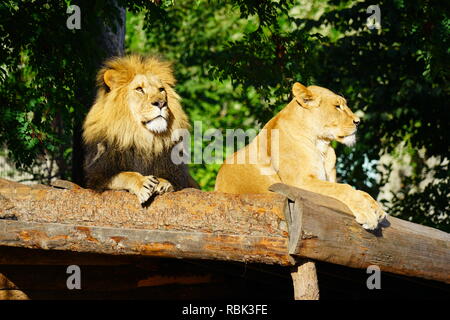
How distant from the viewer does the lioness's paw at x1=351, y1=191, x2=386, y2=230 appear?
12.9ft

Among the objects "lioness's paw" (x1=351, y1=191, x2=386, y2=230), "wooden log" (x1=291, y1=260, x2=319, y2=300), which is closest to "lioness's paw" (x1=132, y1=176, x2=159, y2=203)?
"wooden log" (x1=291, y1=260, x2=319, y2=300)

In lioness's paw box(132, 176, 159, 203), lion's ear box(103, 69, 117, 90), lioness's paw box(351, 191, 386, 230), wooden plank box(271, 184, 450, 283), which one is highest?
lion's ear box(103, 69, 117, 90)

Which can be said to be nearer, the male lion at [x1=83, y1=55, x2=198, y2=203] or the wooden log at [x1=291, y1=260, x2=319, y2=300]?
the wooden log at [x1=291, y1=260, x2=319, y2=300]

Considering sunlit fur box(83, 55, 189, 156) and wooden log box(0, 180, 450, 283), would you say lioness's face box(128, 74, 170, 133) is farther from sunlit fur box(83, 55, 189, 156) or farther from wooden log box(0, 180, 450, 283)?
wooden log box(0, 180, 450, 283)

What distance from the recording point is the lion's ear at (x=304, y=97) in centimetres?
473

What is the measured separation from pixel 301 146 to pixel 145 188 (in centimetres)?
118

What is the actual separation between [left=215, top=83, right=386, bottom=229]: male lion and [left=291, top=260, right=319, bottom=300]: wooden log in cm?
71

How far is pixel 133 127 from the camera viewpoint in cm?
466

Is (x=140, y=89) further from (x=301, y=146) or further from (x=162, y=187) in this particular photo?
(x=301, y=146)

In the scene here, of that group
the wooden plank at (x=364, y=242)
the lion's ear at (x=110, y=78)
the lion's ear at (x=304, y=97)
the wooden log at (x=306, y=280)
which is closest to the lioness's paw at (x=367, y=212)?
the wooden plank at (x=364, y=242)

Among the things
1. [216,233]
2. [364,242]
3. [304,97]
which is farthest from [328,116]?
[216,233]

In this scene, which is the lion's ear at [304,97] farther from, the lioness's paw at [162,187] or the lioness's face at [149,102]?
the lioness's paw at [162,187]

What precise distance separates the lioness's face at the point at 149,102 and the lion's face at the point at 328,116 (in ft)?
2.93

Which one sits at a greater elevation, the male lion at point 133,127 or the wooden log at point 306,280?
the male lion at point 133,127
